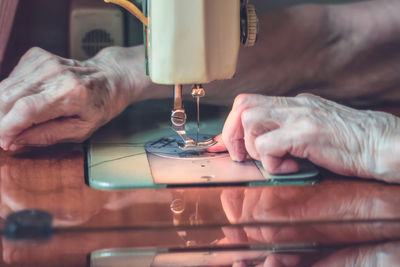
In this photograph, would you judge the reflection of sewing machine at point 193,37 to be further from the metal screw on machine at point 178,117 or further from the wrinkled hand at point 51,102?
the wrinkled hand at point 51,102

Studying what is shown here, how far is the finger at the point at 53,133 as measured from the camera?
0.98 m

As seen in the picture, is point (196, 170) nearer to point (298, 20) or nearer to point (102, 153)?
point (102, 153)

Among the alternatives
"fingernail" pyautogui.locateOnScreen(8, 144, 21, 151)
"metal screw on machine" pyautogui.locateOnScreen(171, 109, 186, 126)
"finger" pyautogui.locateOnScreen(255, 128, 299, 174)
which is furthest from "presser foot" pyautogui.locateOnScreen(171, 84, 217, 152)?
"fingernail" pyautogui.locateOnScreen(8, 144, 21, 151)

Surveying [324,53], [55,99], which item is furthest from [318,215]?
[324,53]

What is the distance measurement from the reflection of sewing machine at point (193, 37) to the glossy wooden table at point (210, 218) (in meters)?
0.16

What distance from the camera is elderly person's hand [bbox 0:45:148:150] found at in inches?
37.3

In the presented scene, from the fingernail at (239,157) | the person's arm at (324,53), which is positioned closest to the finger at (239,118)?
the fingernail at (239,157)

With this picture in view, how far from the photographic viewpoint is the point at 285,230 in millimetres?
693

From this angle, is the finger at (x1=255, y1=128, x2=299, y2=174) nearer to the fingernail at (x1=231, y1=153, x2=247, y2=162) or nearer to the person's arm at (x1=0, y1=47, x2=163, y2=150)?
the fingernail at (x1=231, y1=153, x2=247, y2=162)

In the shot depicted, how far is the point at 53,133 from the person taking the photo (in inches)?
39.2

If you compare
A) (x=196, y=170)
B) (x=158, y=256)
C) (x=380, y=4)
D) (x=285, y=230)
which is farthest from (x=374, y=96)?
(x=158, y=256)

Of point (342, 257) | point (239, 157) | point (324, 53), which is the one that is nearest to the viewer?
point (342, 257)

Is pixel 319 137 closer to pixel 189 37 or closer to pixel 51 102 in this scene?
pixel 189 37

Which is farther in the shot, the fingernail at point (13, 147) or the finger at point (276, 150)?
the fingernail at point (13, 147)
